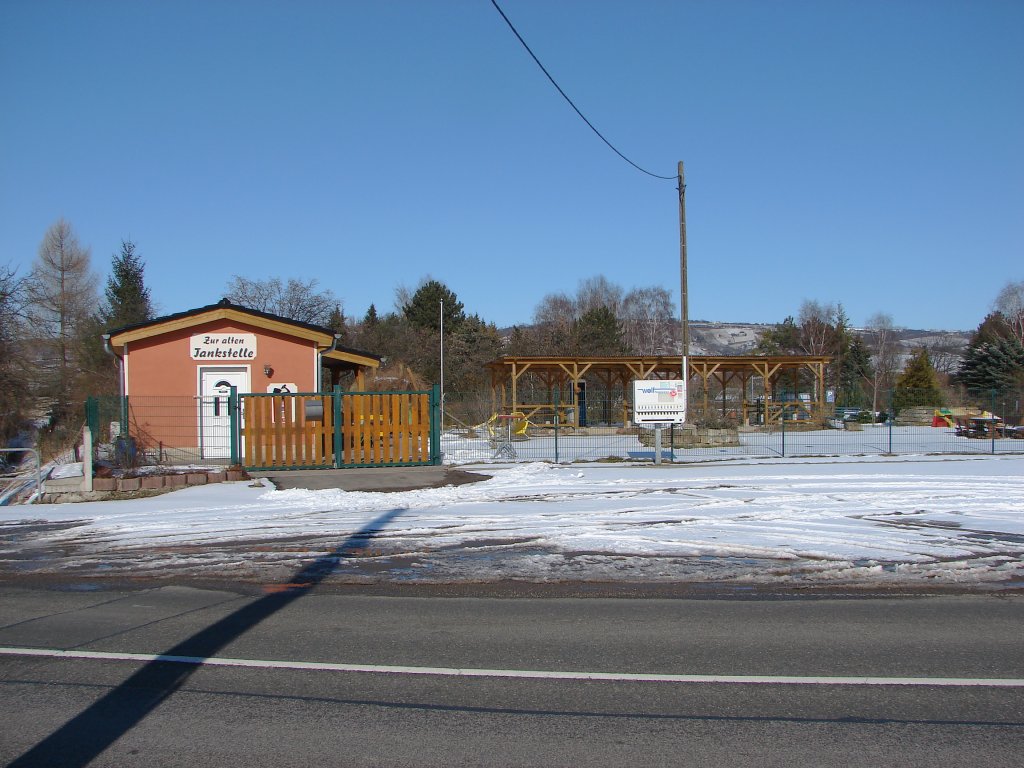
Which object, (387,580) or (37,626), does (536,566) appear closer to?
(387,580)

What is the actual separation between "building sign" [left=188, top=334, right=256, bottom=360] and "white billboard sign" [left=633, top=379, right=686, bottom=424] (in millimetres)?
9714

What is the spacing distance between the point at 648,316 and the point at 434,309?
A: 29909 millimetres

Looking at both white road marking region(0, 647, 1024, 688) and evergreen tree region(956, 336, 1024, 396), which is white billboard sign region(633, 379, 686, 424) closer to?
white road marking region(0, 647, 1024, 688)

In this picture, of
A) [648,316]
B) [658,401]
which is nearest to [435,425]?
[658,401]

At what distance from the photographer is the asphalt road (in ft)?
14.1

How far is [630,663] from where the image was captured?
5.71 meters

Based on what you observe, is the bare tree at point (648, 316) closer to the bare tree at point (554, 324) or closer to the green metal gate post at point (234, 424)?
the bare tree at point (554, 324)

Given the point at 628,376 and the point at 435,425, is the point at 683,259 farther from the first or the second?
the point at 628,376

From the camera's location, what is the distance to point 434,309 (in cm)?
6700

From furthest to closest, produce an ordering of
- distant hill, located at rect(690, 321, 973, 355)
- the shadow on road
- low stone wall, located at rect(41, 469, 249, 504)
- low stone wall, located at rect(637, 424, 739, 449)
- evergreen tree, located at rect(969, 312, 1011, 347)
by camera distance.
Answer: distant hill, located at rect(690, 321, 973, 355) → evergreen tree, located at rect(969, 312, 1011, 347) → low stone wall, located at rect(637, 424, 739, 449) → low stone wall, located at rect(41, 469, 249, 504) → the shadow on road

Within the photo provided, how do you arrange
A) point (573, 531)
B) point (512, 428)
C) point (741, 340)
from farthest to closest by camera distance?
point (741, 340), point (512, 428), point (573, 531)

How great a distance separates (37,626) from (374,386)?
34.8 m

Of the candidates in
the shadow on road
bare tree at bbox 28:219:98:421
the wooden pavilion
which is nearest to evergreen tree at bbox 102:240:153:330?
bare tree at bbox 28:219:98:421

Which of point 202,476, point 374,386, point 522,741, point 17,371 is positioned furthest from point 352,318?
point 522,741
